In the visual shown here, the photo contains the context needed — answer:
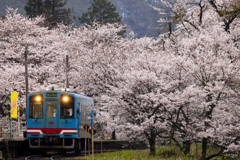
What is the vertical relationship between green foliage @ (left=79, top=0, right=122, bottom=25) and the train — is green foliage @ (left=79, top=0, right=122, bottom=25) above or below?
above

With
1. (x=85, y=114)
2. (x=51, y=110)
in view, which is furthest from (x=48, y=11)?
(x=51, y=110)

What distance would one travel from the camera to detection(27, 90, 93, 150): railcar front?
546 inches

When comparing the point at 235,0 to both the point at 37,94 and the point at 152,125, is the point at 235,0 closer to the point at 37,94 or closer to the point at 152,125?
the point at 152,125

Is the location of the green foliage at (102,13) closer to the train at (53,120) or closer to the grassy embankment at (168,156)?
the train at (53,120)

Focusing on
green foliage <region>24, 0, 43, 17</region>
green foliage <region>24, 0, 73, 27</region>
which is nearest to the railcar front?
green foliage <region>24, 0, 73, 27</region>

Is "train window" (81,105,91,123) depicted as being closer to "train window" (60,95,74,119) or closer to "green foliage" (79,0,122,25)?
"train window" (60,95,74,119)

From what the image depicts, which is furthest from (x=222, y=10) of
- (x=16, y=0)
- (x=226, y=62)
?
(x=16, y=0)

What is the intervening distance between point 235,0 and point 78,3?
10078cm

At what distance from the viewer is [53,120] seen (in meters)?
13.9

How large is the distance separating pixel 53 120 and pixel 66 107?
30.6 inches

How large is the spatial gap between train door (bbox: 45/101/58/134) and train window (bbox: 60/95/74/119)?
301 mm

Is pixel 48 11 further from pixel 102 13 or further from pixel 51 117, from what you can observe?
pixel 51 117

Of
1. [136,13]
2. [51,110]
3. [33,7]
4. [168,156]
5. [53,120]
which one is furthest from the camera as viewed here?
[136,13]

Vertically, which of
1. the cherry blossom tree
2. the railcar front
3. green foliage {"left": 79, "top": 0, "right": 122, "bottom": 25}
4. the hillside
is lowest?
the railcar front
